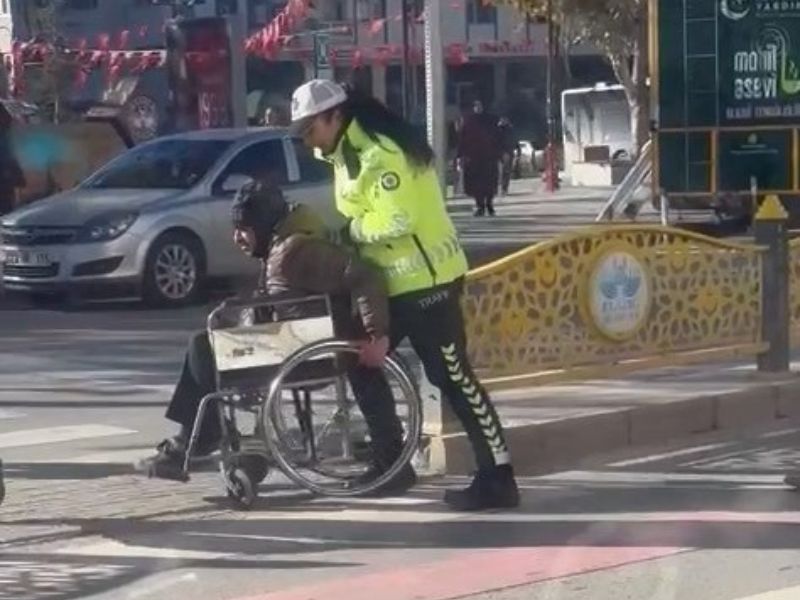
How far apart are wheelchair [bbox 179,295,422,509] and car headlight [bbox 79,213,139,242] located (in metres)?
9.03

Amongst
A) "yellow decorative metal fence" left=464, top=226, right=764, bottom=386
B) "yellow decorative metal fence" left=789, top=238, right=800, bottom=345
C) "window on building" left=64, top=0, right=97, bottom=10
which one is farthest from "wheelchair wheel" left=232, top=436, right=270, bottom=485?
"window on building" left=64, top=0, right=97, bottom=10

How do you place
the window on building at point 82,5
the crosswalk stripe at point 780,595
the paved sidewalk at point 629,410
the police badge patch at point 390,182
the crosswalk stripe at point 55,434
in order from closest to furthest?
the crosswalk stripe at point 780,595 < the police badge patch at point 390,182 < the paved sidewalk at point 629,410 < the crosswalk stripe at point 55,434 < the window on building at point 82,5

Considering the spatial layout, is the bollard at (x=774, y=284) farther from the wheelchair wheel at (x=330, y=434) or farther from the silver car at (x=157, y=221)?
the silver car at (x=157, y=221)

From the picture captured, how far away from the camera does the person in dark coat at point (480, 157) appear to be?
29578mm

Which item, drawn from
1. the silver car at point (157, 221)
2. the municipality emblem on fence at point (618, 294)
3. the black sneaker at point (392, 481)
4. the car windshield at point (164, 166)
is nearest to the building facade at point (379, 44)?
the car windshield at point (164, 166)

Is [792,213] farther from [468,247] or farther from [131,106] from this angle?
[131,106]

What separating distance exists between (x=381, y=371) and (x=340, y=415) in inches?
11.3

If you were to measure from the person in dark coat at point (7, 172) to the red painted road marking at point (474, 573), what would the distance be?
50.5ft

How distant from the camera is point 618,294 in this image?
10.8m

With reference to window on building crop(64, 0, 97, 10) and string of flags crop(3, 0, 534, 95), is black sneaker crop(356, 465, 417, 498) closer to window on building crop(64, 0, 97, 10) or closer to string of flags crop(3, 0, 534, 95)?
string of flags crop(3, 0, 534, 95)

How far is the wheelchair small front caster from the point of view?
352 inches

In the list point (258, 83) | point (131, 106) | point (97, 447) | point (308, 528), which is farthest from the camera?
point (258, 83)

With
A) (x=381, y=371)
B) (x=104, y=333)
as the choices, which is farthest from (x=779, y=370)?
(x=104, y=333)

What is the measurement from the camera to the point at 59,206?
18.2m
